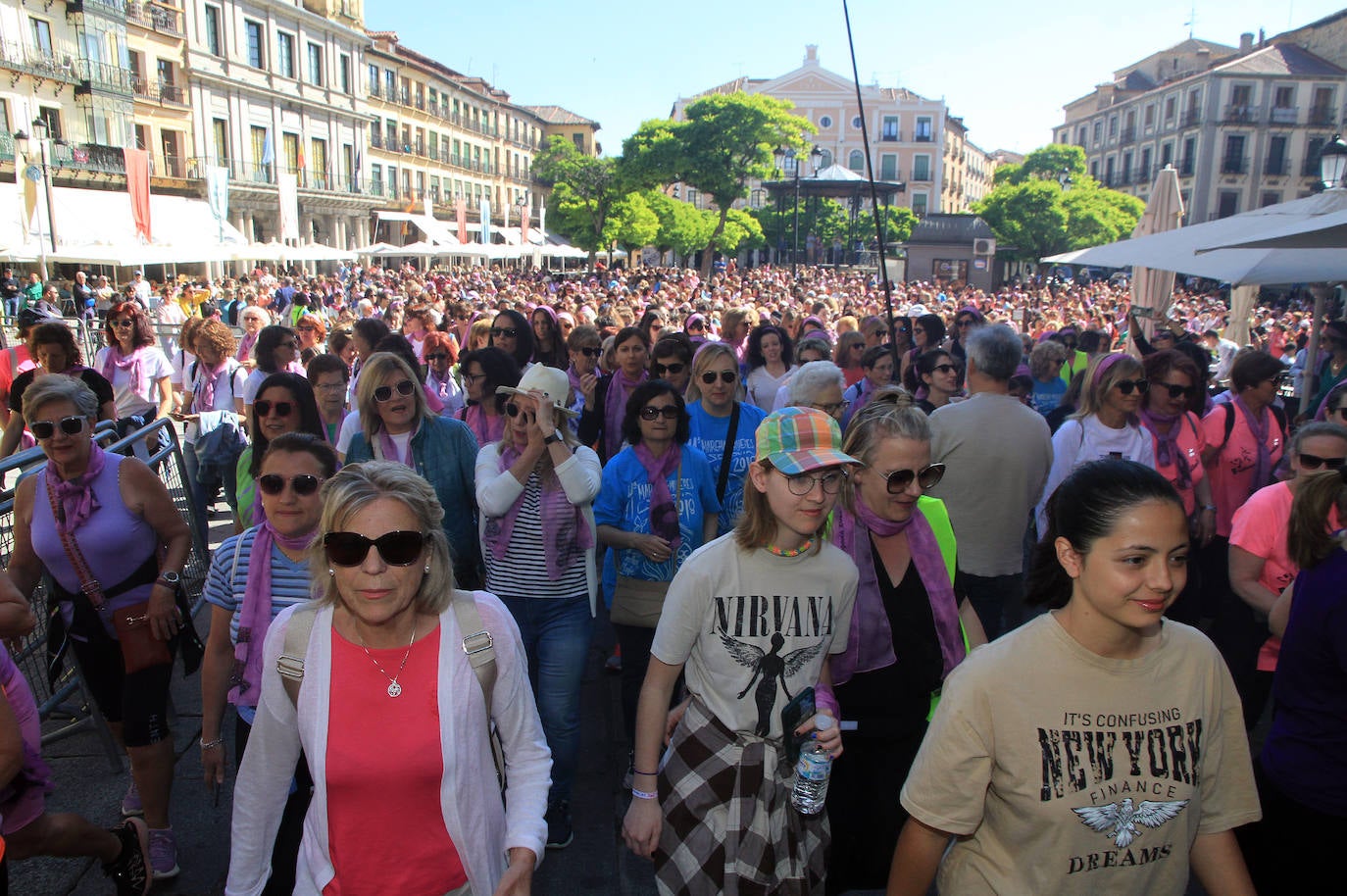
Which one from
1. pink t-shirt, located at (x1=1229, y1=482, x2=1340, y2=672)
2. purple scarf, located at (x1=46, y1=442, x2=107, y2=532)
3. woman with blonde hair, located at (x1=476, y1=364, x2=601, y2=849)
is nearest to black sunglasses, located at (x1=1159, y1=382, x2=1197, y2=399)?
pink t-shirt, located at (x1=1229, y1=482, x2=1340, y2=672)

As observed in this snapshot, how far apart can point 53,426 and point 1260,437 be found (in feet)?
19.3

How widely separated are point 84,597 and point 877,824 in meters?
2.90

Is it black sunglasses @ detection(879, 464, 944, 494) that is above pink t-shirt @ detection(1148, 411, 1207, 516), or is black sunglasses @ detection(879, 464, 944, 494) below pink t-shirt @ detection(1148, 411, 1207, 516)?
above

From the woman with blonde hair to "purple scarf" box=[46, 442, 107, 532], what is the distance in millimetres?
1381

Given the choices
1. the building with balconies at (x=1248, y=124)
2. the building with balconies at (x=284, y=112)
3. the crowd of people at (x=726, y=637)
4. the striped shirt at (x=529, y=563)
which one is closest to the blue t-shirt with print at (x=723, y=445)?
the crowd of people at (x=726, y=637)

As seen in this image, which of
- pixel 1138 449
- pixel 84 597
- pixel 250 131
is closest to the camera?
pixel 84 597

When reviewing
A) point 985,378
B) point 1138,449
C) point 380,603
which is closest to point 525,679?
point 380,603

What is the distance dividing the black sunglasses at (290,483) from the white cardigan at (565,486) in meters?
0.77

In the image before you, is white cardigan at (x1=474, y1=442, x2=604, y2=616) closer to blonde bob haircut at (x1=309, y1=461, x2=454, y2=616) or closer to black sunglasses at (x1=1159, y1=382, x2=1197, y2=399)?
blonde bob haircut at (x1=309, y1=461, x2=454, y2=616)

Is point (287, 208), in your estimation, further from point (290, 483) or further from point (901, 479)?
point (901, 479)

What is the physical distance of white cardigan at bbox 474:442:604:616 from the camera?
329cm

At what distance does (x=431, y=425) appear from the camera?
391 centimetres

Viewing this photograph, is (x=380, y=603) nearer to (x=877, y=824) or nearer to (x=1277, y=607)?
(x=877, y=824)

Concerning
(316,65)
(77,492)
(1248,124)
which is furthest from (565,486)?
(1248,124)
